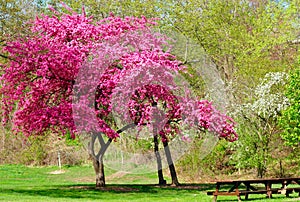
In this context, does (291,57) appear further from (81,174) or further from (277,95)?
(81,174)

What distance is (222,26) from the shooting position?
2862 centimetres

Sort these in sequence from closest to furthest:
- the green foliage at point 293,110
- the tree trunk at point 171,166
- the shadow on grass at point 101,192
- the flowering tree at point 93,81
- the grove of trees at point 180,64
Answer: the shadow on grass at point 101,192 → the flowering tree at point 93,81 → the grove of trees at point 180,64 → the green foliage at point 293,110 → the tree trunk at point 171,166

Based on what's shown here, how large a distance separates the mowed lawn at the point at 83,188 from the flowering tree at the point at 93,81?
6.17 feet

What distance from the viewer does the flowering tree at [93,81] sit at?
15.5 metres

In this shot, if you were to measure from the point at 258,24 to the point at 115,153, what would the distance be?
9.98 meters

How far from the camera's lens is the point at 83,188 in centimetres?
1744

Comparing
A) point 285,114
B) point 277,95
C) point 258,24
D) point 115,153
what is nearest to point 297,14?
point 258,24

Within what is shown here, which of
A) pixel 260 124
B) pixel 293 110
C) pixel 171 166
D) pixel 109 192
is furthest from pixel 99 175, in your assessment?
pixel 260 124

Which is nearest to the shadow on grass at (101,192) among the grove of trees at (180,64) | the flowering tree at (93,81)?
the grove of trees at (180,64)

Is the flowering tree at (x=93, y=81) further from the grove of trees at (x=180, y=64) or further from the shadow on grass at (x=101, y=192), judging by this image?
the shadow on grass at (x=101, y=192)

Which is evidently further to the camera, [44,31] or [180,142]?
[180,142]

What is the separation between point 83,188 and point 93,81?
13.0ft

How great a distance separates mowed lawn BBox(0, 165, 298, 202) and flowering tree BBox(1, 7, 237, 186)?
1880 mm

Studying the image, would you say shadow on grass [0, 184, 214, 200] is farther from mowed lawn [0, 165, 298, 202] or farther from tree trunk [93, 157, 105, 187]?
tree trunk [93, 157, 105, 187]
